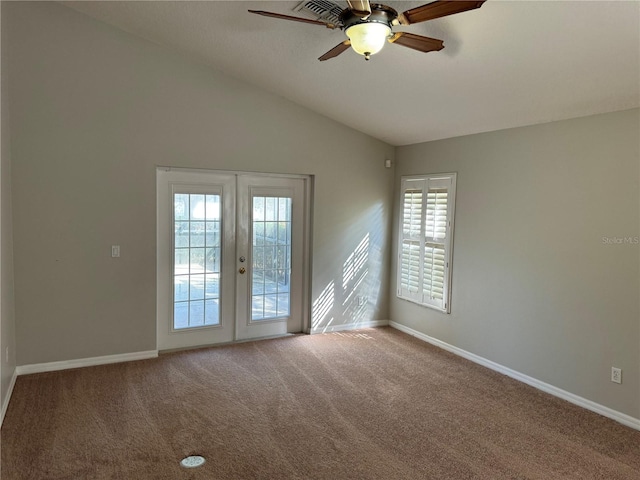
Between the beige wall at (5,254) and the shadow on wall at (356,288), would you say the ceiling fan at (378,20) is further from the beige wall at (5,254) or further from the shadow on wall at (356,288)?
the shadow on wall at (356,288)

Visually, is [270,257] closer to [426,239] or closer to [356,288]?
[356,288]

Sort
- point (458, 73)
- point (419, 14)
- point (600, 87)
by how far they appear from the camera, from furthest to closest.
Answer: point (458, 73) < point (600, 87) < point (419, 14)

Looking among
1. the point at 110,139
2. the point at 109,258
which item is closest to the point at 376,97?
the point at 110,139

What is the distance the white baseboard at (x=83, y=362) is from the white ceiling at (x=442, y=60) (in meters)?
3.05

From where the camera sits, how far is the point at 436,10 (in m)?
2.24

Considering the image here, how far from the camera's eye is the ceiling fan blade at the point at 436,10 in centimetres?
210

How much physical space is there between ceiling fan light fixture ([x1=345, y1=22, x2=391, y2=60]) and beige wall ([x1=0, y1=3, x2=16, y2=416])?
2.82 metres

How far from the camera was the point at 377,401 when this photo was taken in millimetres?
3709

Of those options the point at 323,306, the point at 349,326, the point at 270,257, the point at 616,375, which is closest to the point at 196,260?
the point at 270,257

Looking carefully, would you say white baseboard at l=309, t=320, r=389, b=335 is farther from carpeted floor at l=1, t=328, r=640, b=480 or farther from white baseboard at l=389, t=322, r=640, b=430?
carpeted floor at l=1, t=328, r=640, b=480

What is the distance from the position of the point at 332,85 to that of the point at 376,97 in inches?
17.5

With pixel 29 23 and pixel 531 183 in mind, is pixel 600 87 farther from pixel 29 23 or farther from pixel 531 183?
pixel 29 23

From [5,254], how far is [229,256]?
2.05 m

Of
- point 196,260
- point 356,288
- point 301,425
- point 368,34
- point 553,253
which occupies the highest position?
point 368,34
